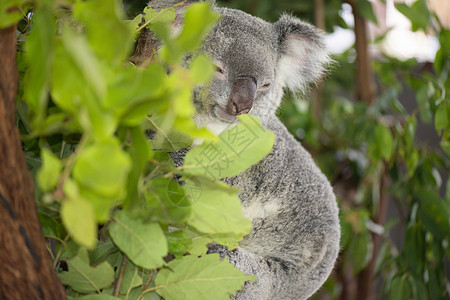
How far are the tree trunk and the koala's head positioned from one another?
71 centimetres

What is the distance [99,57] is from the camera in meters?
0.41

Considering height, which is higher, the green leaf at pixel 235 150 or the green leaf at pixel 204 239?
the green leaf at pixel 235 150

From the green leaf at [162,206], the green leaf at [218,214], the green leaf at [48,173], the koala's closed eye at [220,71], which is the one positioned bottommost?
the koala's closed eye at [220,71]

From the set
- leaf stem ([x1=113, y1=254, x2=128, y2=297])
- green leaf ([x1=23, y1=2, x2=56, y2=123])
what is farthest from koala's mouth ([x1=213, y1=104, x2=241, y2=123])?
green leaf ([x1=23, y1=2, x2=56, y2=123])

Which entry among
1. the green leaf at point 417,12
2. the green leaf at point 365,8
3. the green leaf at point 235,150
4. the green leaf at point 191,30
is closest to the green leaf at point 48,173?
the green leaf at point 191,30

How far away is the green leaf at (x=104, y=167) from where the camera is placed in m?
0.38

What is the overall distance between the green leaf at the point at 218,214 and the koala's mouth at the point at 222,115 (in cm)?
67

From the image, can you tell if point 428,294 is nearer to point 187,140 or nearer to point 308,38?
point 308,38

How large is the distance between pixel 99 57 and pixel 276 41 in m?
1.19

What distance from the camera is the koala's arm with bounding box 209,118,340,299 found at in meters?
1.45

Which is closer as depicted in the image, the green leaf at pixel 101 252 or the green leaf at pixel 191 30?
the green leaf at pixel 191 30

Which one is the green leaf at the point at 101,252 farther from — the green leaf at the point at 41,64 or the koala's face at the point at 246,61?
the koala's face at the point at 246,61

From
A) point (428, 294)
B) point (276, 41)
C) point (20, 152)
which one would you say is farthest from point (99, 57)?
point (428, 294)

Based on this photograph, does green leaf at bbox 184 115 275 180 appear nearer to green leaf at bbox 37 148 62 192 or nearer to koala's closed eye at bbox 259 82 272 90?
green leaf at bbox 37 148 62 192
